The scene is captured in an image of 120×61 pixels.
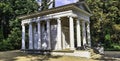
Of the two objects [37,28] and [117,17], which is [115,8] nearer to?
[117,17]

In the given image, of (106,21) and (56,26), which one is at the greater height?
(106,21)

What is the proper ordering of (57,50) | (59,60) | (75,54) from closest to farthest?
(59,60) → (75,54) → (57,50)

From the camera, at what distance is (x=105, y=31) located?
36844 millimetres

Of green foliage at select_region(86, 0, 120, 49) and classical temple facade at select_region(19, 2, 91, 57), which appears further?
green foliage at select_region(86, 0, 120, 49)

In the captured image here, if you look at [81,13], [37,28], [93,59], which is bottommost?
[93,59]

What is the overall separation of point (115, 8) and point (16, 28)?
1833 cm

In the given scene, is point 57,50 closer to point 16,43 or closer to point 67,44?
point 67,44

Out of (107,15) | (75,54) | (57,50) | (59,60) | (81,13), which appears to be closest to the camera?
(59,60)

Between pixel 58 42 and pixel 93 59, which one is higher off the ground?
pixel 58 42

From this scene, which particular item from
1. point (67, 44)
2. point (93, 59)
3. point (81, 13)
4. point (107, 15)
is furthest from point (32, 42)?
point (107, 15)

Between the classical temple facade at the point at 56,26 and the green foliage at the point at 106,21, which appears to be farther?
the green foliage at the point at 106,21

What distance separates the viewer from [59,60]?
692 inches

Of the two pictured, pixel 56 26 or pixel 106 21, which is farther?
pixel 106 21

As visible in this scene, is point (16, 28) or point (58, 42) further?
point (16, 28)
